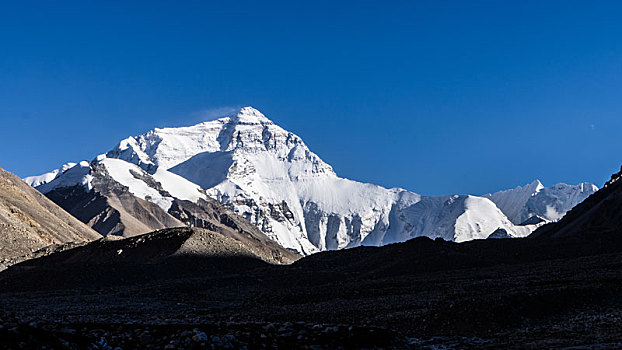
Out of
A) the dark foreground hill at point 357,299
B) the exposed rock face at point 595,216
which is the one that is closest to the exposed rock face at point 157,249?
the dark foreground hill at point 357,299

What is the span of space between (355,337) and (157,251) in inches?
2124

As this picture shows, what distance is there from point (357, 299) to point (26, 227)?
69409 millimetres

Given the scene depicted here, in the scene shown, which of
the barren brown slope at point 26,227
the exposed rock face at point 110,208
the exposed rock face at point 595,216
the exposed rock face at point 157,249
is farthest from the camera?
the exposed rock face at point 110,208

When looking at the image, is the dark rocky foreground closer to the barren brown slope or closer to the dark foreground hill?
the dark foreground hill

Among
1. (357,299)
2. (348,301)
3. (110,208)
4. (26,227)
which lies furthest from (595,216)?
(110,208)

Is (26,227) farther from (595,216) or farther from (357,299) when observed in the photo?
(595,216)

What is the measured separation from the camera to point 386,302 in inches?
1231

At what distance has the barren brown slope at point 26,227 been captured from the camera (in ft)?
261

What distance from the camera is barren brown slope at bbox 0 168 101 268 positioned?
3137 inches

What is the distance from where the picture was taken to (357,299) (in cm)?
3425

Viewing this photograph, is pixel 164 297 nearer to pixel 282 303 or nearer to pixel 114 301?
pixel 114 301

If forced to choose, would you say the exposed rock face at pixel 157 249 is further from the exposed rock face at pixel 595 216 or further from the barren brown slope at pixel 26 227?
the exposed rock face at pixel 595 216

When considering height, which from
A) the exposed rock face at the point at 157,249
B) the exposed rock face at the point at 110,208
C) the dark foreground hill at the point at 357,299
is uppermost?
the exposed rock face at the point at 110,208

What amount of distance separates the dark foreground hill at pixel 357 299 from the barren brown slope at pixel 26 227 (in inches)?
467
